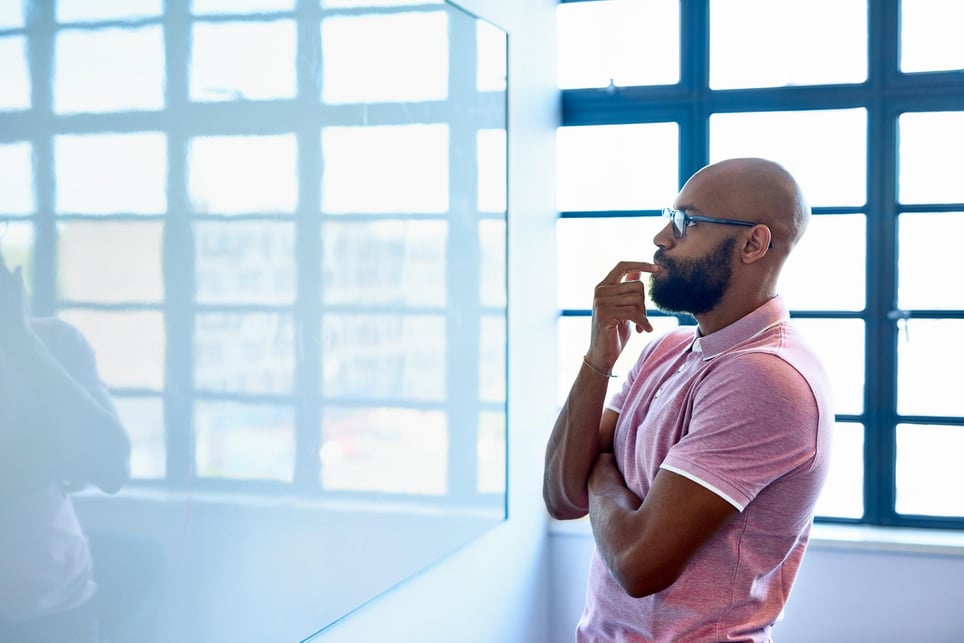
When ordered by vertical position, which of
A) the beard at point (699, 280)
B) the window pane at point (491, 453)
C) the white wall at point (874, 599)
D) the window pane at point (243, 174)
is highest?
the window pane at point (243, 174)

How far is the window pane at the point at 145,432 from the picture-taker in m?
1.37

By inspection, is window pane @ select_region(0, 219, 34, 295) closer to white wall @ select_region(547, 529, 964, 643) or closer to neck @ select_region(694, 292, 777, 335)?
neck @ select_region(694, 292, 777, 335)

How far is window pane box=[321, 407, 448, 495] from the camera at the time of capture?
1962 mm

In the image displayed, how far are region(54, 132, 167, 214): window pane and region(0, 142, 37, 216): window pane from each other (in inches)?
1.9

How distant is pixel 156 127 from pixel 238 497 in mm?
660

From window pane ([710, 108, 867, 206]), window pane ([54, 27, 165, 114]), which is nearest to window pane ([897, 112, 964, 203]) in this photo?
window pane ([710, 108, 867, 206])

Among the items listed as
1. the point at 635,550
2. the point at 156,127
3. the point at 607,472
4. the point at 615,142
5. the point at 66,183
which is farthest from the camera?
the point at 615,142

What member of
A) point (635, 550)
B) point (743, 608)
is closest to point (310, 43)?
point (635, 550)

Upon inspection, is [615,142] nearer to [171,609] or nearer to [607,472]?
[607,472]

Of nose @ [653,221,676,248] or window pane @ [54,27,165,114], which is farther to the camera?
nose @ [653,221,676,248]

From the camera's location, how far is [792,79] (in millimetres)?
3748

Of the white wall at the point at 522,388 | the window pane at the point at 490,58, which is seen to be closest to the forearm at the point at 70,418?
the white wall at the point at 522,388

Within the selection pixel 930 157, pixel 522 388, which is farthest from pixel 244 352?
pixel 930 157

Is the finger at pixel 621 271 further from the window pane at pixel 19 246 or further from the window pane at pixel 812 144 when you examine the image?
the window pane at pixel 812 144
